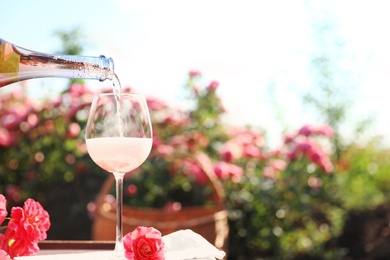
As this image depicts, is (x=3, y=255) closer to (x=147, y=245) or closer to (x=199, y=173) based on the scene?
(x=147, y=245)

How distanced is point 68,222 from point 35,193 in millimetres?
338

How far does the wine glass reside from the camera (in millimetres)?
1640

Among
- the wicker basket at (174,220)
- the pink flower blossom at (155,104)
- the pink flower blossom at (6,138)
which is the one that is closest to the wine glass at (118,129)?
the wicker basket at (174,220)

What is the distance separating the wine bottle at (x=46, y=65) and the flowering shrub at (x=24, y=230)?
1.11 feet

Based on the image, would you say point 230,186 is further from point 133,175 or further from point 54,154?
point 54,154

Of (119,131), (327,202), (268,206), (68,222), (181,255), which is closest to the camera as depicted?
(181,255)

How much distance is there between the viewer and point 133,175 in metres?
4.16

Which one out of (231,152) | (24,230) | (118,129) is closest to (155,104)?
(231,152)

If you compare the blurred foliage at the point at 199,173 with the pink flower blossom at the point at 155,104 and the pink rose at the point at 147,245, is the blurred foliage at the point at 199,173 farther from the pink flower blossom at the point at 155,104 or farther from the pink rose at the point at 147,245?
the pink rose at the point at 147,245

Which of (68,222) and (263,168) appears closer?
(263,168)

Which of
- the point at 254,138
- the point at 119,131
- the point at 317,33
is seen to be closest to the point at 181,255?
the point at 119,131

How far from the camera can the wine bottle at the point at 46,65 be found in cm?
156

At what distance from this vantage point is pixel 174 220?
372cm

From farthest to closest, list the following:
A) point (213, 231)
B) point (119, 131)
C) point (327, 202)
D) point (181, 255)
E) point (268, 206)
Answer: point (327, 202) < point (268, 206) < point (213, 231) < point (119, 131) < point (181, 255)
